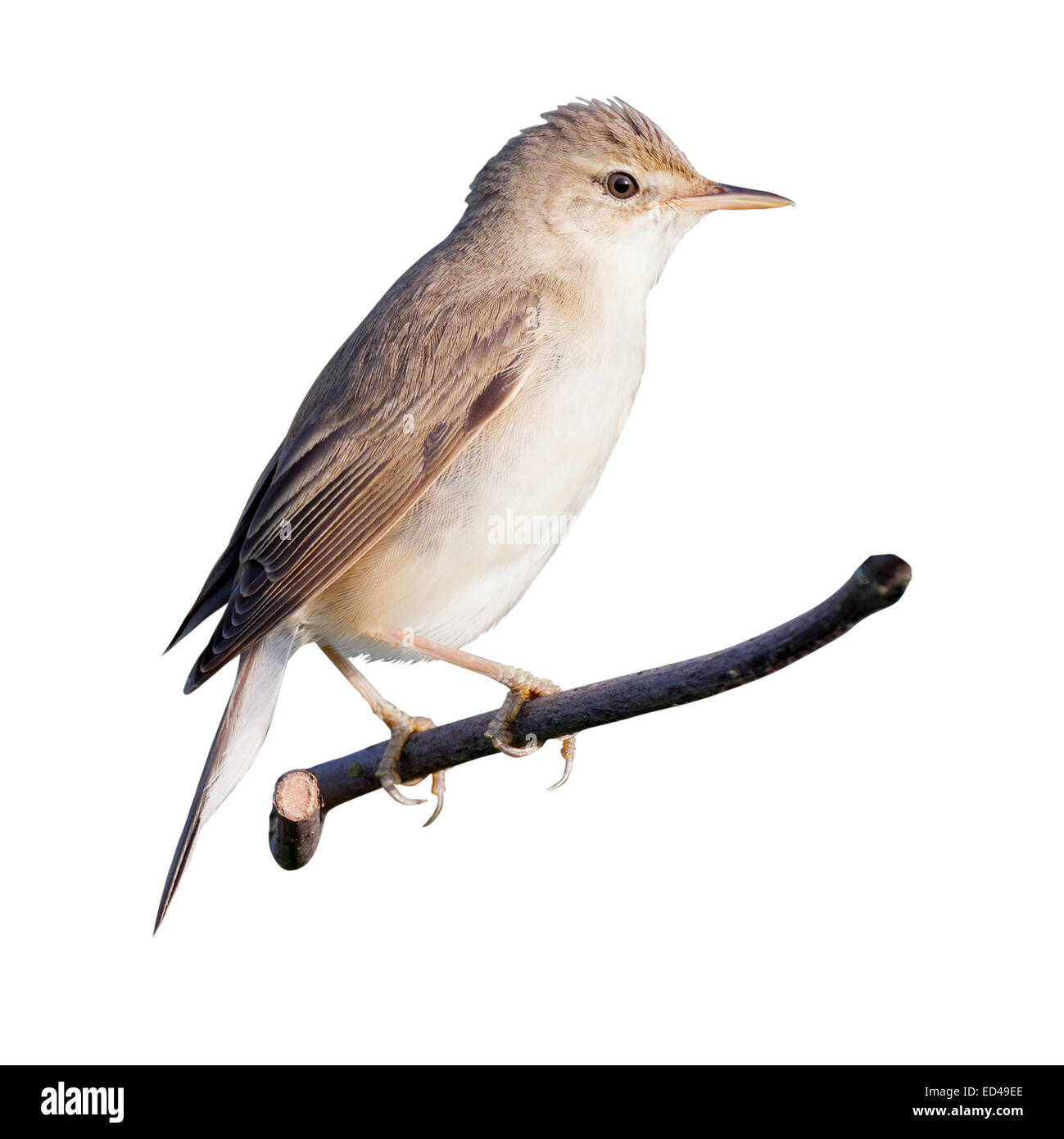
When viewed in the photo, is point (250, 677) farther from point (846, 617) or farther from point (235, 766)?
point (846, 617)

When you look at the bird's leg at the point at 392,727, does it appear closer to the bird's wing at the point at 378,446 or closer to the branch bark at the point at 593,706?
the branch bark at the point at 593,706

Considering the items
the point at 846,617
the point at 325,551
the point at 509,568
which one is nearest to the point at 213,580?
the point at 325,551

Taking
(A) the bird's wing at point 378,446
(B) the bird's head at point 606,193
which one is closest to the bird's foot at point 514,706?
(A) the bird's wing at point 378,446

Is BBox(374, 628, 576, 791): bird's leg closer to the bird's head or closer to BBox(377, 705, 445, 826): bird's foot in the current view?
BBox(377, 705, 445, 826): bird's foot

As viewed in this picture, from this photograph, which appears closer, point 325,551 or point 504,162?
point 325,551

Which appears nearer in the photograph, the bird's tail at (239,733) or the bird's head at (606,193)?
the bird's tail at (239,733)

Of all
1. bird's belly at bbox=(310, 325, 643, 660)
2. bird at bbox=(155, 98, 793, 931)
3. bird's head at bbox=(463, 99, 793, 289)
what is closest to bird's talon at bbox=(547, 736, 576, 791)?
A: bird at bbox=(155, 98, 793, 931)
